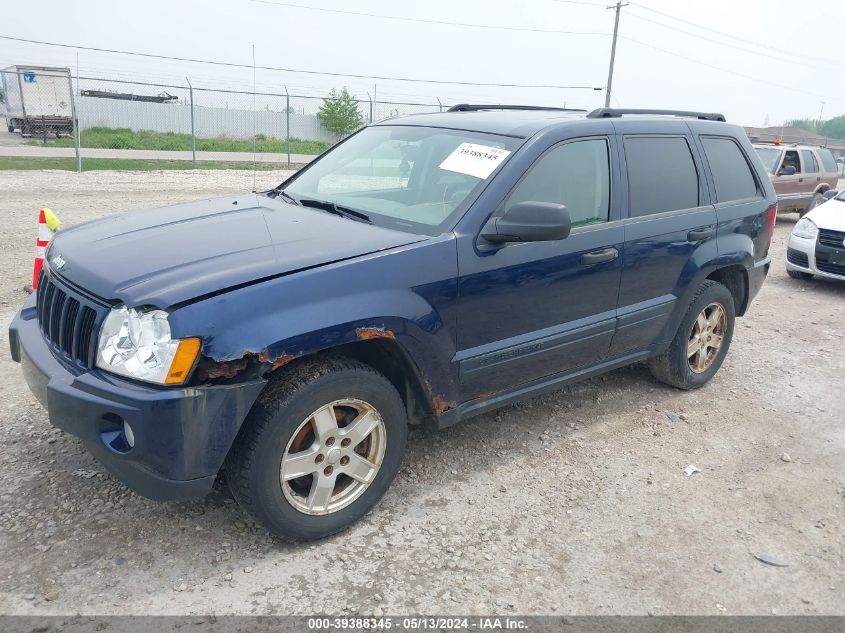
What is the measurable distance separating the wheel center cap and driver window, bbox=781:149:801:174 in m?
13.6

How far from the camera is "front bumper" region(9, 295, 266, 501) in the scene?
8.01ft

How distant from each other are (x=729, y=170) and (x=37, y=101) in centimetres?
3144

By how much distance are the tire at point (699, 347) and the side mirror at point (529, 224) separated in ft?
5.98

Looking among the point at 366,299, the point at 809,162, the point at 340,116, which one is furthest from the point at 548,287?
the point at 340,116

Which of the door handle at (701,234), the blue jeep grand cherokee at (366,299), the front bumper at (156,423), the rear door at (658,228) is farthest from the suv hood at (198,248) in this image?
the door handle at (701,234)

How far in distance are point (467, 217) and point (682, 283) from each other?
6.10ft

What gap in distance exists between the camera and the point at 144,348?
2.49 metres

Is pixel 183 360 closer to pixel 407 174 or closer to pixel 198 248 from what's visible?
pixel 198 248

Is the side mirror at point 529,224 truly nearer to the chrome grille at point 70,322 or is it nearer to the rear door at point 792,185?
the chrome grille at point 70,322

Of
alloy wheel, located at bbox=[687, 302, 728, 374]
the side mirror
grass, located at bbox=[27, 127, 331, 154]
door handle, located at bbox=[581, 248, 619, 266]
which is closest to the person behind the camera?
the side mirror

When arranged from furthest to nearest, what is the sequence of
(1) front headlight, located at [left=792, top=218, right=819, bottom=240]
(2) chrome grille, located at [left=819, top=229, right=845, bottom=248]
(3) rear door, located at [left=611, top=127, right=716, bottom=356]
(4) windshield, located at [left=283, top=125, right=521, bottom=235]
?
(1) front headlight, located at [left=792, top=218, right=819, bottom=240]
(2) chrome grille, located at [left=819, top=229, right=845, bottom=248]
(3) rear door, located at [left=611, top=127, right=716, bottom=356]
(4) windshield, located at [left=283, top=125, right=521, bottom=235]

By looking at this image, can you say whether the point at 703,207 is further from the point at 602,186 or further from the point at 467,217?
the point at 467,217

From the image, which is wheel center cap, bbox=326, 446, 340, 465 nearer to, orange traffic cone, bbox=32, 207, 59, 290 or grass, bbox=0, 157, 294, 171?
orange traffic cone, bbox=32, 207, 59, 290

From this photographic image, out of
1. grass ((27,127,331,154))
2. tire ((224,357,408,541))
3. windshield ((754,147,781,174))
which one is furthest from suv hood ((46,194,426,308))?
grass ((27,127,331,154))
